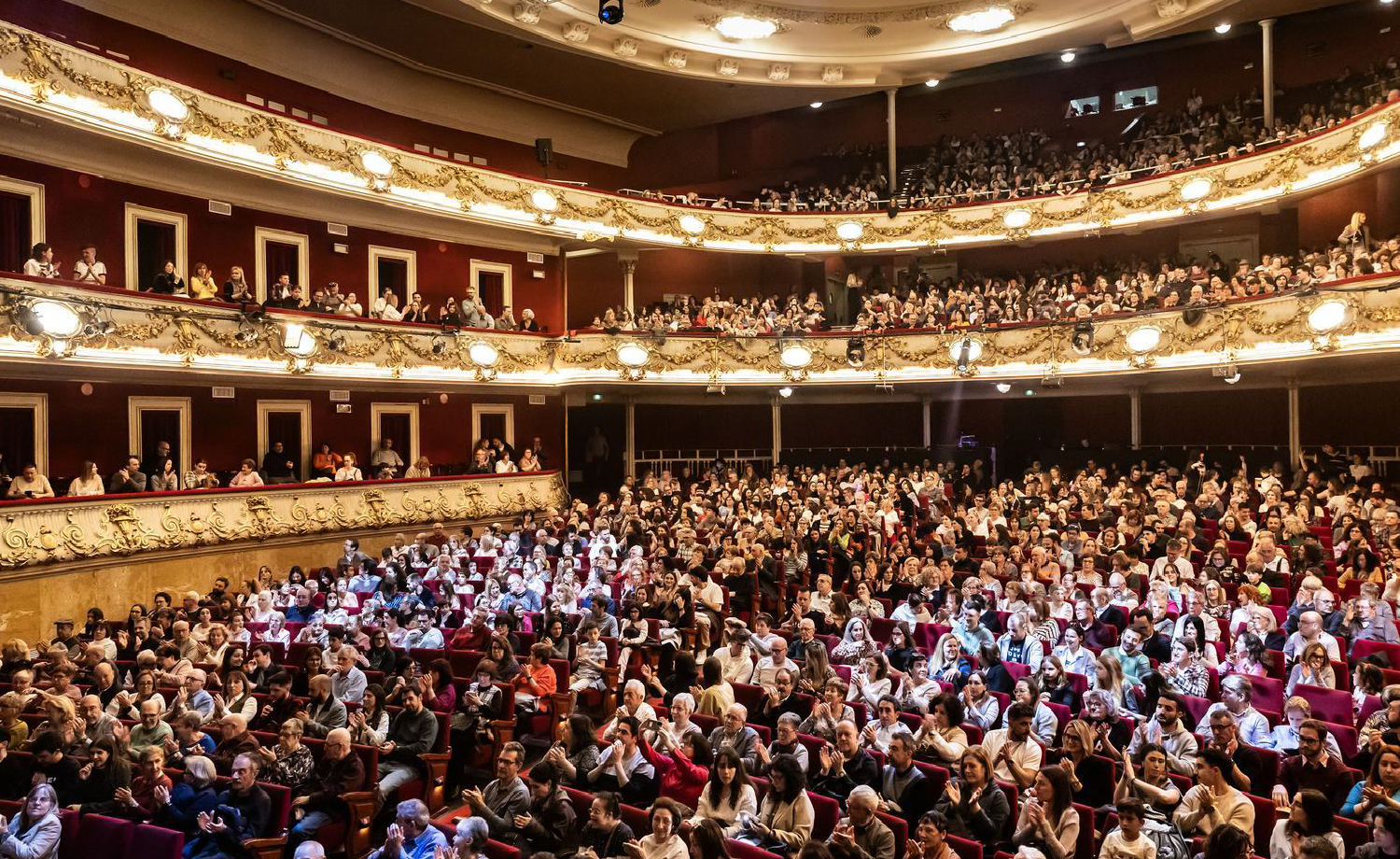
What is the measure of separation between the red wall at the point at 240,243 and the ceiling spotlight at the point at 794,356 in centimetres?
473

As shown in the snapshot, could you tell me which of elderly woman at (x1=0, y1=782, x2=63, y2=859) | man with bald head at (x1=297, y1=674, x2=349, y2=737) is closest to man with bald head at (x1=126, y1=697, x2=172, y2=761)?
man with bald head at (x1=297, y1=674, x2=349, y2=737)

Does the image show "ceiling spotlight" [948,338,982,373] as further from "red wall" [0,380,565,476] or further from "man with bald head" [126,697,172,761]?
"man with bald head" [126,697,172,761]

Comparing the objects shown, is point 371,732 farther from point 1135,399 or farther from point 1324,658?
point 1135,399

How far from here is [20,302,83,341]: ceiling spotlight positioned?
10.7m

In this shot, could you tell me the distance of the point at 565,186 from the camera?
58.7ft

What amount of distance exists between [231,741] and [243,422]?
1013 cm

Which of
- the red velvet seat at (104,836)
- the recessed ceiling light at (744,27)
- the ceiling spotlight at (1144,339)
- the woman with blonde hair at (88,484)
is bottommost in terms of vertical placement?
the red velvet seat at (104,836)

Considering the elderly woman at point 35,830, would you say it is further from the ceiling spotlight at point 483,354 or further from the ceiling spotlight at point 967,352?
the ceiling spotlight at point 967,352

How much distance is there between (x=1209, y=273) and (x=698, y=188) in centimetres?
1133

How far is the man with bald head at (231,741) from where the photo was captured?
5914 millimetres

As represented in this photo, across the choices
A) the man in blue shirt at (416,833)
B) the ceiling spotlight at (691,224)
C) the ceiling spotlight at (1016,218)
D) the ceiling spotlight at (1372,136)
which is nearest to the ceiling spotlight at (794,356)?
the ceiling spotlight at (691,224)

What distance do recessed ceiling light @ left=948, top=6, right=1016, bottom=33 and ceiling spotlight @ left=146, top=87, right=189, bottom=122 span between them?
45.0 feet

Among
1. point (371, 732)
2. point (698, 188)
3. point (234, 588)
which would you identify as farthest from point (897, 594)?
point (698, 188)

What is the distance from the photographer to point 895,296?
20.4 meters
